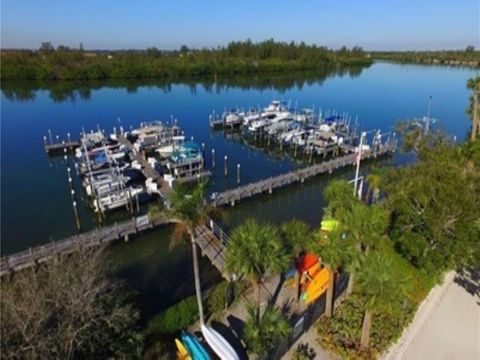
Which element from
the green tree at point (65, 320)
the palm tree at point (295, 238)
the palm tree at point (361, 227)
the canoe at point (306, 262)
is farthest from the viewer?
the canoe at point (306, 262)

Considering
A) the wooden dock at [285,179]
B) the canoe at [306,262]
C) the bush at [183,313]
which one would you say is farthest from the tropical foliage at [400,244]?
the wooden dock at [285,179]

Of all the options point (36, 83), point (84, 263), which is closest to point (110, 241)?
→ point (84, 263)

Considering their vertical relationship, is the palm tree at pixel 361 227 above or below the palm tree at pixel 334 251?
above

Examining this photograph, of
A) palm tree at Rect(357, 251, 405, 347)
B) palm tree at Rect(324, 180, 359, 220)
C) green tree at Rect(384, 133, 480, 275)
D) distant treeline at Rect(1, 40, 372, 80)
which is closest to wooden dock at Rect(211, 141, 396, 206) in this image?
palm tree at Rect(324, 180, 359, 220)

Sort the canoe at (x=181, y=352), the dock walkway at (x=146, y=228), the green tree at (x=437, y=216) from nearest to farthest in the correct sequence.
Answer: the canoe at (x=181, y=352), the green tree at (x=437, y=216), the dock walkway at (x=146, y=228)

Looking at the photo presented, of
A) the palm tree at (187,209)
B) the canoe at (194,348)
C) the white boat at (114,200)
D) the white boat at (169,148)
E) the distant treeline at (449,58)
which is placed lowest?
the white boat at (114,200)

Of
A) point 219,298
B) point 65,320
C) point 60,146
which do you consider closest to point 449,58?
point 60,146

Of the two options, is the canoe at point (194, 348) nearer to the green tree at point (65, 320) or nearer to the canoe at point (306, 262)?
the green tree at point (65, 320)
